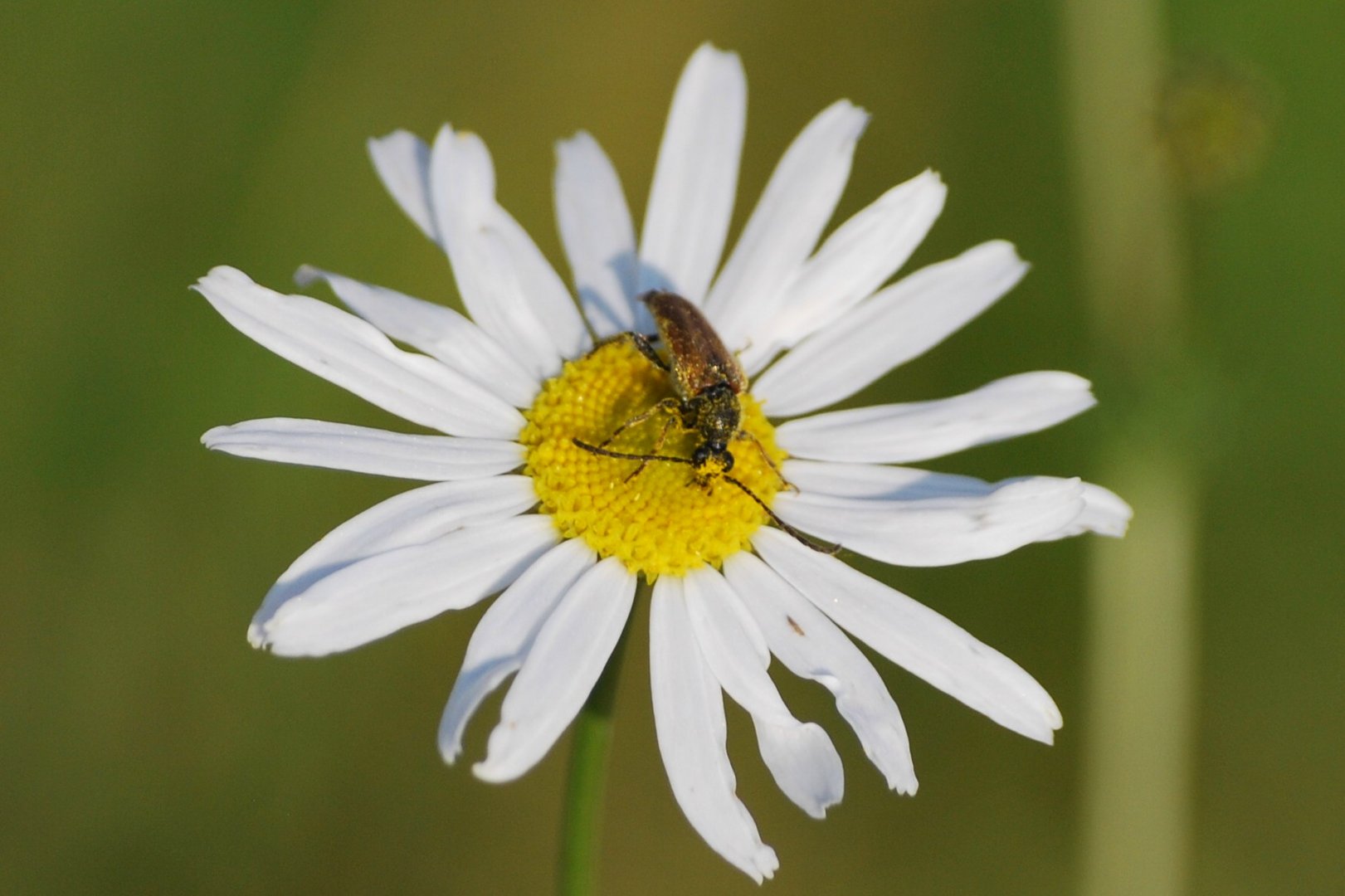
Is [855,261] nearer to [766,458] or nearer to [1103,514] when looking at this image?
[766,458]

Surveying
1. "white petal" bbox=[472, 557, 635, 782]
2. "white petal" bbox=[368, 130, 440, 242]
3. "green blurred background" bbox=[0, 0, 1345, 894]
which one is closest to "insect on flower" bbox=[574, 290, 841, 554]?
"white petal" bbox=[472, 557, 635, 782]

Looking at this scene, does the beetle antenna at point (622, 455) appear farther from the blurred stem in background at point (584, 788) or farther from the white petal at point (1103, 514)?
the white petal at point (1103, 514)

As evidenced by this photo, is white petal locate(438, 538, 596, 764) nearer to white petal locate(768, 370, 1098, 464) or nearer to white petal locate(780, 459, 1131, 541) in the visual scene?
white petal locate(780, 459, 1131, 541)

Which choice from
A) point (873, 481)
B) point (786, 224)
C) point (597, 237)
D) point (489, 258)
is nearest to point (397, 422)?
point (597, 237)

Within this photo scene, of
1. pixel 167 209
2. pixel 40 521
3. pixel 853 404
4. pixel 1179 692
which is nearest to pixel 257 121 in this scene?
pixel 167 209

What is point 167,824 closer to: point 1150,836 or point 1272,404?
point 1150,836
